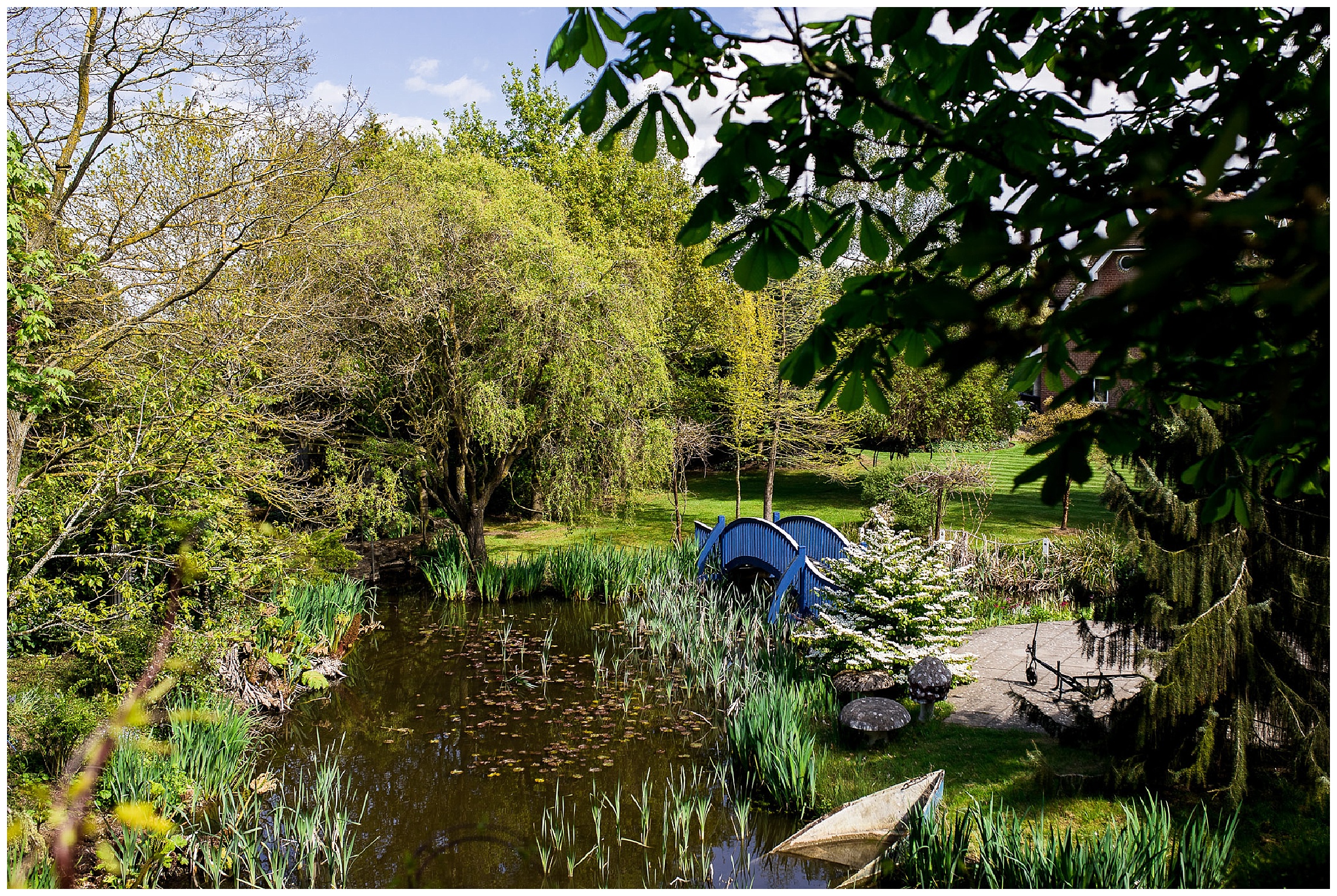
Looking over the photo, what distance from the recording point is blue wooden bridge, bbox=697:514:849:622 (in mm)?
9945

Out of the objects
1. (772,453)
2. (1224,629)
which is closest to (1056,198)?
(1224,629)

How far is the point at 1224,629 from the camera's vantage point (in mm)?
4891

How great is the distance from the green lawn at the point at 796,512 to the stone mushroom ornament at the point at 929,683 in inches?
306

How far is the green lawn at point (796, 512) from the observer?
17781mm

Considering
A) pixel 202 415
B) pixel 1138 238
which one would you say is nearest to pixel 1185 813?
pixel 1138 238

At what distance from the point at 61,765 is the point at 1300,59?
7555 mm

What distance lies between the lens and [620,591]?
12844 mm

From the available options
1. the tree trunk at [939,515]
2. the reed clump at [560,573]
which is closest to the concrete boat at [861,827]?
the reed clump at [560,573]

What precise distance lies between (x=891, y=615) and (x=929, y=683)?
0.74 m

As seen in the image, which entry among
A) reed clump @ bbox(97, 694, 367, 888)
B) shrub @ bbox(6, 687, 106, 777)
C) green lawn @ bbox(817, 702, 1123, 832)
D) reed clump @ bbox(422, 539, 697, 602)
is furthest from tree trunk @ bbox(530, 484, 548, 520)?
shrub @ bbox(6, 687, 106, 777)

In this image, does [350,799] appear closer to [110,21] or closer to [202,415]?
[202,415]

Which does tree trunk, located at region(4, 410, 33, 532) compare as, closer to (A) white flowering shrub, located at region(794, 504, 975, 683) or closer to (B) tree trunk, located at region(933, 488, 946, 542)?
(A) white flowering shrub, located at region(794, 504, 975, 683)

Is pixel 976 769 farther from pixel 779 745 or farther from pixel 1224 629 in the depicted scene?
pixel 1224 629

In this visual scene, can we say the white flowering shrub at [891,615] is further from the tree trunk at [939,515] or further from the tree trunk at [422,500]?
the tree trunk at [422,500]
